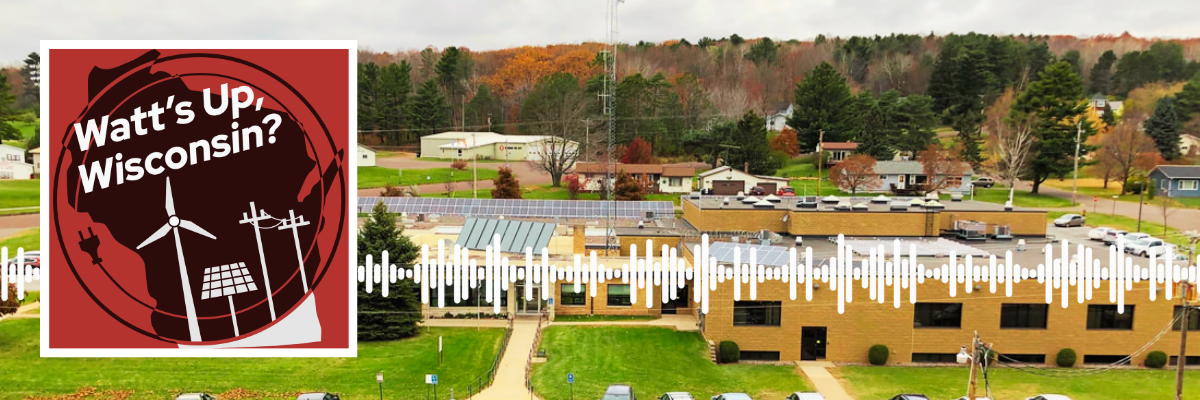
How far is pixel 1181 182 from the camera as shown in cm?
4766

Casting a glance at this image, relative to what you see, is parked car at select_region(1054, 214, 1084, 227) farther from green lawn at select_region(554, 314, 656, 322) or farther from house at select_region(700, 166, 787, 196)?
green lawn at select_region(554, 314, 656, 322)

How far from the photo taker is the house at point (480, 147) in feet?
212

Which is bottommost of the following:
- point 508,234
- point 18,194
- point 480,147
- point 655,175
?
point 18,194

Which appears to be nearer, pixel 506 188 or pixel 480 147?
pixel 506 188

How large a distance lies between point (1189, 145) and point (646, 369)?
5938cm

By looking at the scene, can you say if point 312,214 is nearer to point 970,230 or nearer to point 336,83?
point 336,83

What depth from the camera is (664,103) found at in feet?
221

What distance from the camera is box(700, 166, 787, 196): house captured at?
5206 centimetres

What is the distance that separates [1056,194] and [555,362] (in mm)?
44026

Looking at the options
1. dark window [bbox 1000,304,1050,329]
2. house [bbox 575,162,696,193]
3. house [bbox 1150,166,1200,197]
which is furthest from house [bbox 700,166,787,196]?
dark window [bbox 1000,304,1050,329]

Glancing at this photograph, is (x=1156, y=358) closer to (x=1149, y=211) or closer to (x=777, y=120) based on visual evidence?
(x=1149, y=211)

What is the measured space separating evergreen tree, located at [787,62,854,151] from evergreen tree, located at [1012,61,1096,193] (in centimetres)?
1266

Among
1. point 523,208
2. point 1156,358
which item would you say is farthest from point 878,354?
point 523,208

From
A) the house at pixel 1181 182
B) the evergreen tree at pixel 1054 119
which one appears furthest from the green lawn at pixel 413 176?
the house at pixel 1181 182
